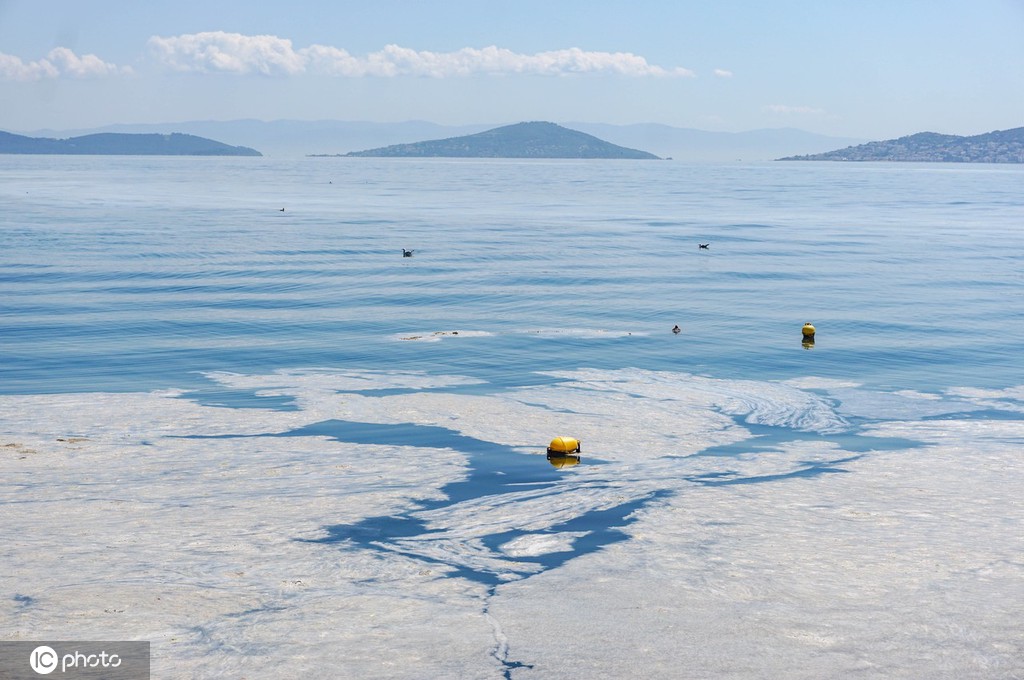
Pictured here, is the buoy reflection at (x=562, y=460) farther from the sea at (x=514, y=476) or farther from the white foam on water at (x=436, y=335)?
the white foam on water at (x=436, y=335)

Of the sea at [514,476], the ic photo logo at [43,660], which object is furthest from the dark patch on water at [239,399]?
the ic photo logo at [43,660]

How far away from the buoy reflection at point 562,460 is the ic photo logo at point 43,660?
8.96 meters

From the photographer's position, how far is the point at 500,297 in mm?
38531

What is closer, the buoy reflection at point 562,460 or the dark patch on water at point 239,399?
the buoy reflection at point 562,460

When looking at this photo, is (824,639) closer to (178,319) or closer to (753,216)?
(178,319)

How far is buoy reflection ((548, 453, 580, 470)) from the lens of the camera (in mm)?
17500

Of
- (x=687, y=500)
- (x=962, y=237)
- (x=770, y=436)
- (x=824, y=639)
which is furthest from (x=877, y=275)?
(x=824, y=639)

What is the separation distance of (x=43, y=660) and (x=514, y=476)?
831 centimetres

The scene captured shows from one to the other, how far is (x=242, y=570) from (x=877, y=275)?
39.4 meters

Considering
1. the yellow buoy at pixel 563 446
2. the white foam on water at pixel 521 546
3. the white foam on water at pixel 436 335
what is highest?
the white foam on water at pixel 436 335

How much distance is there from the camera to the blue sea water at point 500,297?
26.5m

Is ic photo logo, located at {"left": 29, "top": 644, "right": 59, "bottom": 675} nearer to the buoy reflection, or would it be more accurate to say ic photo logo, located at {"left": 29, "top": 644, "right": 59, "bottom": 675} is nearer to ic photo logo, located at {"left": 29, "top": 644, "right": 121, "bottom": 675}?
ic photo logo, located at {"left": 29, "top": 644, "right": 121, "bottom": 675}

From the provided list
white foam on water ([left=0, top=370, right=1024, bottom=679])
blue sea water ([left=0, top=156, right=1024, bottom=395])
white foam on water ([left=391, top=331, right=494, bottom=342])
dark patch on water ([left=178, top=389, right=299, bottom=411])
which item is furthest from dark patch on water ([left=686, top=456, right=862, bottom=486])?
white foam on water ([left=391, top=331, right=494, bottom=342])

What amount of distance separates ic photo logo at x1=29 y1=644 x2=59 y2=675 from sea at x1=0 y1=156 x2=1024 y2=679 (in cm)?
39
